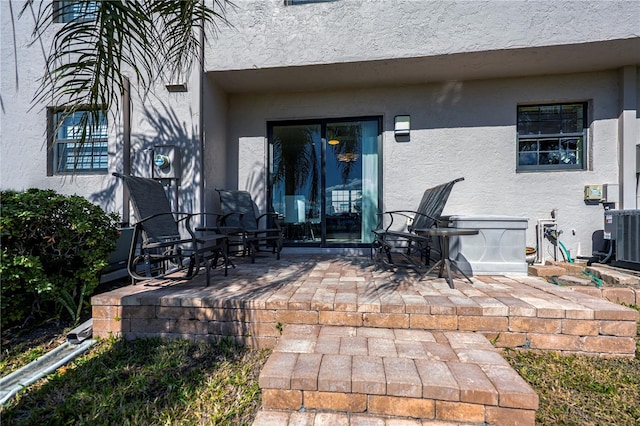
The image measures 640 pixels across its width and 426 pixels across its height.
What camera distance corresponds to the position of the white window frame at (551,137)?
4.32 metres

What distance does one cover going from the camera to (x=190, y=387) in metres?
1.69

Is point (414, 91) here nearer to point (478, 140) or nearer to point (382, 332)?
point (478, 140)

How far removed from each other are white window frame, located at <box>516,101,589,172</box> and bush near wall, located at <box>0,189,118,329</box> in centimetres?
572

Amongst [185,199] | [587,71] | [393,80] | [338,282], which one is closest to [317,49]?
[393,80]

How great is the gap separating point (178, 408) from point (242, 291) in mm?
968

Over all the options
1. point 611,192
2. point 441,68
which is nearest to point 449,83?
point 441,68

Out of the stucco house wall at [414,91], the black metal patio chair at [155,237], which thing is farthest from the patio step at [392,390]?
the stucco house wall at [414,91]

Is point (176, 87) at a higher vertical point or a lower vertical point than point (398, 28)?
lower

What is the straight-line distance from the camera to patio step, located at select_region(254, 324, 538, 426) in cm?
132

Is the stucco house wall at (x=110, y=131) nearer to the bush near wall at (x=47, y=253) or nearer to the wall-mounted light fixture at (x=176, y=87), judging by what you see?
the wall-mounted light fixture at (x=176, y=87)

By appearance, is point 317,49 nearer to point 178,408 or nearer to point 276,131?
point 276,131

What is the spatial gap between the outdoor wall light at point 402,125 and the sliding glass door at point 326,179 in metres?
0.34

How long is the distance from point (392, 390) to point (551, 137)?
490 centimetres

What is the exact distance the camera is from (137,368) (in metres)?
1.87
